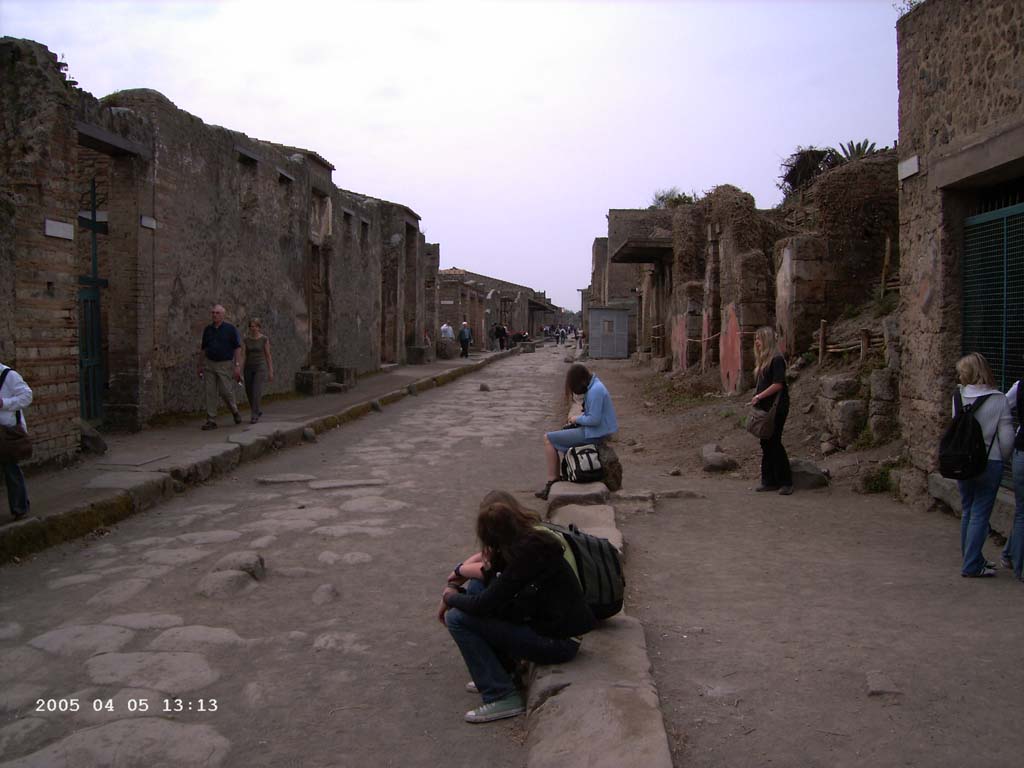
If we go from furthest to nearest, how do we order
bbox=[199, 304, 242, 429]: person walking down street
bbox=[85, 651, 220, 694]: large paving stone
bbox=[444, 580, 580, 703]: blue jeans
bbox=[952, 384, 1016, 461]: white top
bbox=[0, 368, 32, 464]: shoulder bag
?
bbox=[199, 304, 242, 429]: person walking down street
bbox=[0, 368, 32, 464]: shoulder bag
bbox=[952, 384, 1016, 461]: white top
bbox=[85, 651, 220, 694]: large paving stone
bbox=[444, 580, 580, 703]: blue jeans

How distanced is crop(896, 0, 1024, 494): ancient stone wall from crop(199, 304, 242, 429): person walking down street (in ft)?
25.4

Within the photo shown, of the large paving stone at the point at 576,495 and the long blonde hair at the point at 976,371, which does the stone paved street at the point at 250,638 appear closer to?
the large paving stone at the point at 576,495

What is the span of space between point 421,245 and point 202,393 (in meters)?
16.3

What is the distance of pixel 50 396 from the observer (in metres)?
8.08

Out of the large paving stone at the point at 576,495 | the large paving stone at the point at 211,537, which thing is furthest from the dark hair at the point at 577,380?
the large paving stone at the point at 211,537

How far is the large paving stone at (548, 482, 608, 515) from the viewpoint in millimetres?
6715

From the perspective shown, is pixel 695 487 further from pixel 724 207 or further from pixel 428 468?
pixel 724 207

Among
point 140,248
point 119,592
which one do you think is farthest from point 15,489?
point 140,248

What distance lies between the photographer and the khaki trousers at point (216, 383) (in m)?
11.0

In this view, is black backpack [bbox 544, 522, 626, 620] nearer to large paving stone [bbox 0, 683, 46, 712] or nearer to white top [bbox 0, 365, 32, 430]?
large paving stone [bbox 0, 683, 46, 712]

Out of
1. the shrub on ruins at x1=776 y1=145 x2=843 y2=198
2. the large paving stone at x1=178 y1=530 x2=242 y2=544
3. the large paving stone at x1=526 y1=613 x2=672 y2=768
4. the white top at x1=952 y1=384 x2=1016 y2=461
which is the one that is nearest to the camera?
the large paving stone at x1=526 y1=613 x2=672 y2=768

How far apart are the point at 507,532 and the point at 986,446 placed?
10.1 feet

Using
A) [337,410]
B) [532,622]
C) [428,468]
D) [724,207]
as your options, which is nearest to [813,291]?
[724,207]

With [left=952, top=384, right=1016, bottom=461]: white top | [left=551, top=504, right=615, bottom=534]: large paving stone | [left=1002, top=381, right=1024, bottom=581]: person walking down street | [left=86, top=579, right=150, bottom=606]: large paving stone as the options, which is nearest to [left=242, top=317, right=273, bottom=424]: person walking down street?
[left=551, top=504, right=615, bottom=534]: large paving stone
